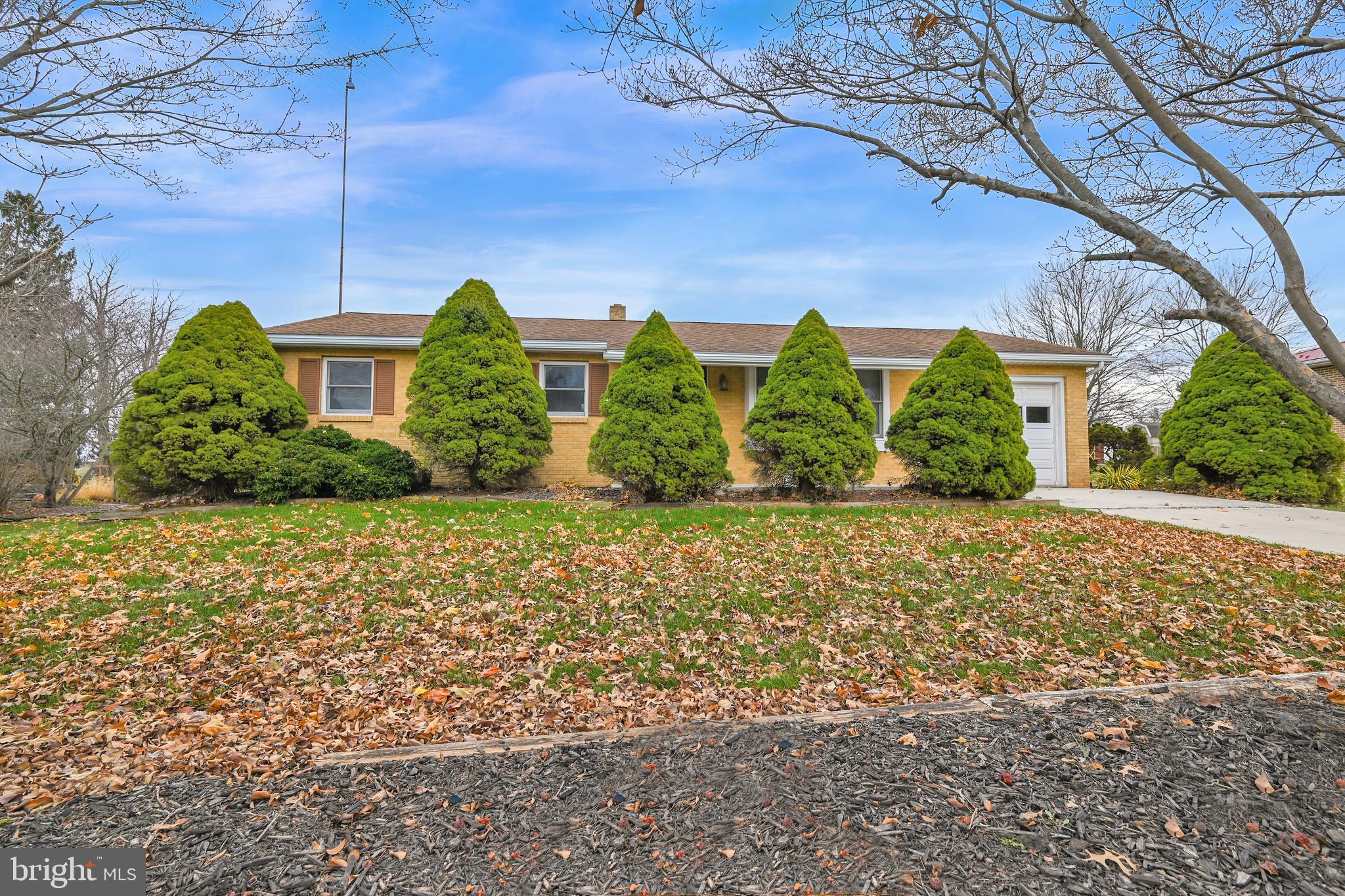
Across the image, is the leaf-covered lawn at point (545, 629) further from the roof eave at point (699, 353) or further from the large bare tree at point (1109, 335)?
the large bare tree at point (1109, 335)

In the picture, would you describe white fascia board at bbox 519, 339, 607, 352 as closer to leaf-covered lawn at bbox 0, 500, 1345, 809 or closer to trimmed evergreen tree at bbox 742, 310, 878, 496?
trimmed evergreen tree at bbox 742, 310, 878, 496

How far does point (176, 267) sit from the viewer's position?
10.3 m

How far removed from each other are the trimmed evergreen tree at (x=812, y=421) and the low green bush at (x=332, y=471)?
19.0 feet

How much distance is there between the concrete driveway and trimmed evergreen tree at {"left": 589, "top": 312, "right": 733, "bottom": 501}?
19.5ft

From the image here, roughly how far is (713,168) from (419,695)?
4.73m

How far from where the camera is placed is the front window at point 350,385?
44.0 ft

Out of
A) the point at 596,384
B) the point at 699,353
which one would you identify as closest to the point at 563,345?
the point at 596,384

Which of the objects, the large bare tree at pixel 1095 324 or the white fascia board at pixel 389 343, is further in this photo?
the large bare tree at pixel 1095 324

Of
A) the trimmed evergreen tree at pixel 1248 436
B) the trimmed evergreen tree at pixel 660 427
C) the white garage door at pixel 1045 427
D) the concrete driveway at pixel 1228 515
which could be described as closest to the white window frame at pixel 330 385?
the trimmed evergreen tree at pixel 660 427

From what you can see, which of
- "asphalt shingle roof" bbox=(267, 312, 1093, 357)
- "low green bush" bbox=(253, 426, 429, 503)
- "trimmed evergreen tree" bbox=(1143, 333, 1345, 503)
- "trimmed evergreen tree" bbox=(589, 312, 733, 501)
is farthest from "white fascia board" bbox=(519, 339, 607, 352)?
"trimmed evergreen tree" bbox=(1143, 333, 1345, 503)

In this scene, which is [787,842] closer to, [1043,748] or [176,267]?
[1043,748]

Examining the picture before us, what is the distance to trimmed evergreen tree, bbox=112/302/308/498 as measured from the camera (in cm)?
1023

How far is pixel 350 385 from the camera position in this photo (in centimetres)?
1348

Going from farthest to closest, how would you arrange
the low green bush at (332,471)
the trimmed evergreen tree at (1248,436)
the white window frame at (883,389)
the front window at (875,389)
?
1. the front window at (875,389)
2. the white window frame at (883,389)
3. the trimmed evergreen tree at (1248,436)
4. the low green bush at (332,471)
